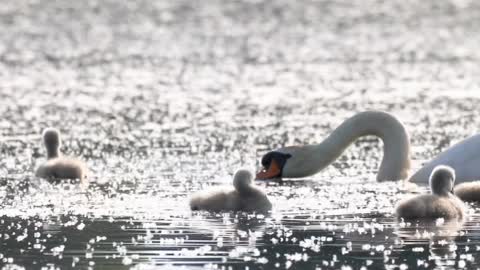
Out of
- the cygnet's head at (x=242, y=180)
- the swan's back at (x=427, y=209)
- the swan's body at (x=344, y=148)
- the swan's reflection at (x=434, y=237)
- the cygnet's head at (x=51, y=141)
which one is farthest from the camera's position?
the cygnet's head at (x=51, y=141)

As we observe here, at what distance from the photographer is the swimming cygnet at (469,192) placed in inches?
634

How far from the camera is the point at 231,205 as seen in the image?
15.5 m

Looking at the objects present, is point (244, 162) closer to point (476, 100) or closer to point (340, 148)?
point (340, 148)

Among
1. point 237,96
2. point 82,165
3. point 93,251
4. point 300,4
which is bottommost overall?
point 93,251

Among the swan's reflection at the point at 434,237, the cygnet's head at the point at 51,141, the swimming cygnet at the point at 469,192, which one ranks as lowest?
the swan's reflection at the point at 434,237

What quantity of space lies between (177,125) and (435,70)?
12.8 meters

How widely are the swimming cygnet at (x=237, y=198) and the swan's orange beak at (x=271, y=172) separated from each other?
3.36m

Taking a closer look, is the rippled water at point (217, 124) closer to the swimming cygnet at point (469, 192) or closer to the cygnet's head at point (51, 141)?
the cygnet's head at point (51, 141)

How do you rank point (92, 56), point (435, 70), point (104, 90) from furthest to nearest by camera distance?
point (92, 56), point (435, 70), point (104, 90)

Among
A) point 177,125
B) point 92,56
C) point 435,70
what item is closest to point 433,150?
point 177,125

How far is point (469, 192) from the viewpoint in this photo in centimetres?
1614

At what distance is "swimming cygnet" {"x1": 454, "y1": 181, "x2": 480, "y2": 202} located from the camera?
16.1 m

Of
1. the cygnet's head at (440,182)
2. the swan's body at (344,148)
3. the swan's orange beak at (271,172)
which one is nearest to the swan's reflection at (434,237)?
the cygnet's head at (440,182)

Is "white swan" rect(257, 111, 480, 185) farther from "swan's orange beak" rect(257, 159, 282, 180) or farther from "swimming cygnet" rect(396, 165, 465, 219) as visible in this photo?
"swimming cygnet" rect(396, 165, 465, 219)
